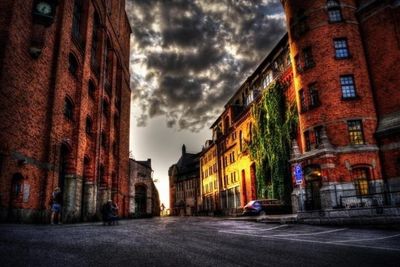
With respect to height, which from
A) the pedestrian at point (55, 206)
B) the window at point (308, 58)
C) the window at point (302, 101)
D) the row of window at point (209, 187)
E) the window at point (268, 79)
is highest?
the window at point (268, 79)

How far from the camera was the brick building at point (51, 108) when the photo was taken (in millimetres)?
11594

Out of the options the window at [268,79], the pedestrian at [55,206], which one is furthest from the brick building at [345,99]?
the pedestrian at [55,206]

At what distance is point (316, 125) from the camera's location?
2128cm

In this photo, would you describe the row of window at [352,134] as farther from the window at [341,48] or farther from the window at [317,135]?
the window at [341,48]

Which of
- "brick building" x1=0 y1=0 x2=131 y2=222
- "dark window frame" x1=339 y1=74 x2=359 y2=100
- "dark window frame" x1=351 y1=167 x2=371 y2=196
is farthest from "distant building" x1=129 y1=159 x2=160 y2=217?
"dark window frame" x1=339 y1=74 x2=359 y2=100

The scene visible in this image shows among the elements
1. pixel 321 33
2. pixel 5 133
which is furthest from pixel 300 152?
pixel 5 133

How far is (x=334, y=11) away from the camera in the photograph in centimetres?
2267

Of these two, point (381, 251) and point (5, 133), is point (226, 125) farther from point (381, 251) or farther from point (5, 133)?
point (381, 251)

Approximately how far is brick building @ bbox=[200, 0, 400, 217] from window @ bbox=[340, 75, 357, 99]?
7cm

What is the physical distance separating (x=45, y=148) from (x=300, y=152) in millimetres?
18280

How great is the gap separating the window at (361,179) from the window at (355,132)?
190 centimetres

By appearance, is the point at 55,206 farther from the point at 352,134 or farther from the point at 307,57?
the point at 307,57

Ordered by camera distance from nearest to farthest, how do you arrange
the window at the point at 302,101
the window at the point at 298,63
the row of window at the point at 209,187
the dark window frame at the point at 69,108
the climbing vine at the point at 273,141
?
1. the dark window frame at the point at 69,108
2. the window at the point at 302,101
3. the window at the point at 298,63
4. the climbing vine at the point at 273,141
5. the row of window at the point at 209,187

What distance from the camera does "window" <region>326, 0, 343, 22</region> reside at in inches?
885
